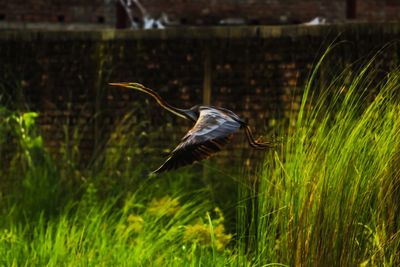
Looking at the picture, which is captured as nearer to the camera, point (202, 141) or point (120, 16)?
point (202, 141)

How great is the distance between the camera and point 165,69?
9352mm

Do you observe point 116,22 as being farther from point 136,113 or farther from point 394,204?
point 394,204

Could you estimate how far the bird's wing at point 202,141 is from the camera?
3508mm

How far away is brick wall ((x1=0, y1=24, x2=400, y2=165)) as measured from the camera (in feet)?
28.8

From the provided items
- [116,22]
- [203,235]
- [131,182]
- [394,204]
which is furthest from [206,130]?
[116,22]

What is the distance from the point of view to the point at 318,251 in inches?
198

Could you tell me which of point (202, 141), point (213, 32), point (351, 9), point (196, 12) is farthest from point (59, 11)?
point (202, 141)

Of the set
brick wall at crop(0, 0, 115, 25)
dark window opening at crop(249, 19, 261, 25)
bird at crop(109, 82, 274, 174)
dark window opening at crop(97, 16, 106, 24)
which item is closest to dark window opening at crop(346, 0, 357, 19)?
dark window opening at crop(249, 19, 261, 25)

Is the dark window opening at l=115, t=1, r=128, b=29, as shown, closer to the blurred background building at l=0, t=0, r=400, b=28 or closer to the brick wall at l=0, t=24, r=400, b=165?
the blurred background building at l=0, t=0, r=400, b=28

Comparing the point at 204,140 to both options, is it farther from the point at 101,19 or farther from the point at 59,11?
the point at 101,19

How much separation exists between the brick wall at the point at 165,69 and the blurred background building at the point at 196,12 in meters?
6.31

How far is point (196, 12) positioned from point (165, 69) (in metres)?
7.25

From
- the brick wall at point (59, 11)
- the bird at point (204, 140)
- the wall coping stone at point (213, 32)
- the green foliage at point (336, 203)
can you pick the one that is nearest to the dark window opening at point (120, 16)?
the brick wall at point (59, 11)

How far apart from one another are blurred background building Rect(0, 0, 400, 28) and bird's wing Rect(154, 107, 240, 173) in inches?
495
